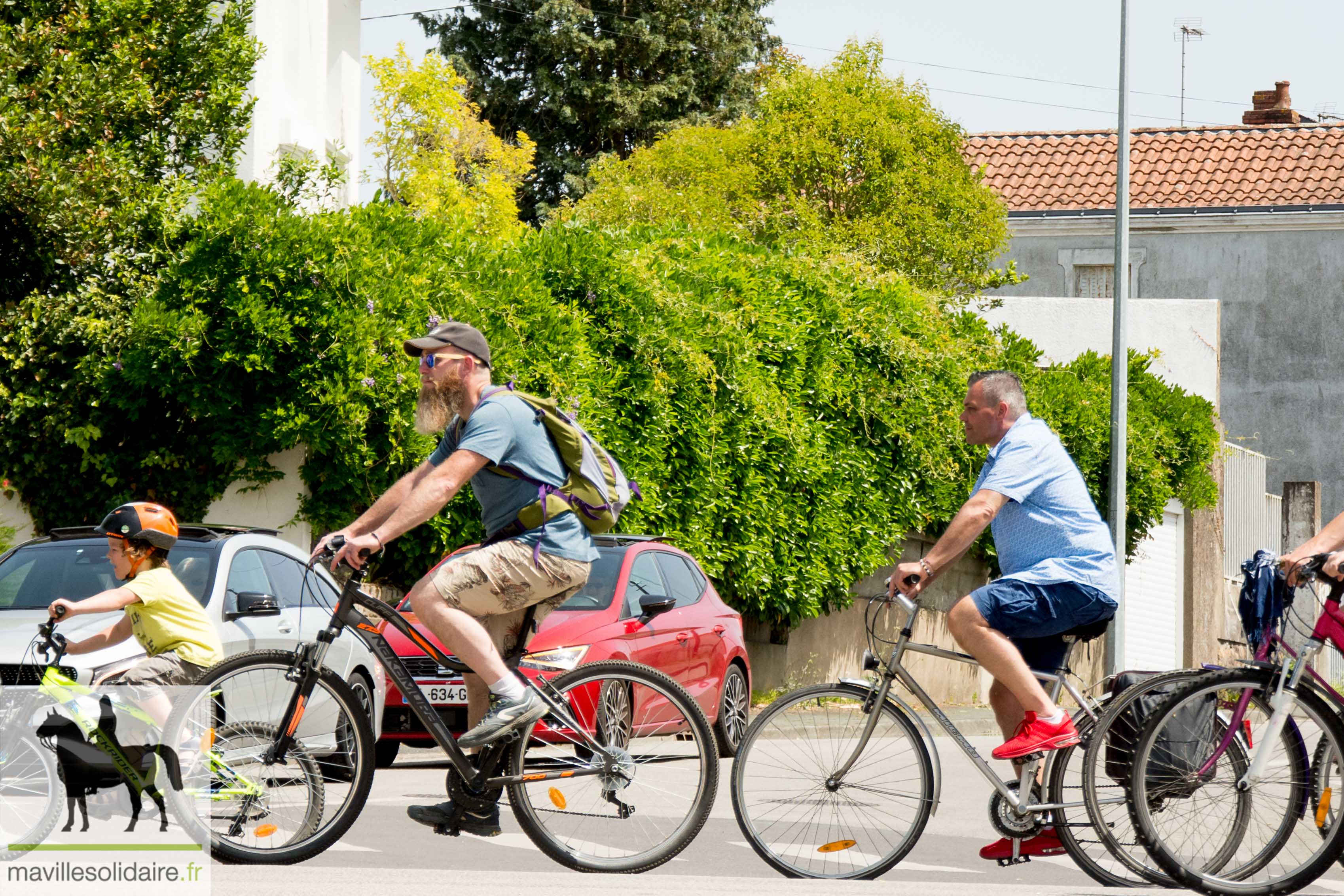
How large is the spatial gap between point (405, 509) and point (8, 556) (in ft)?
16.2

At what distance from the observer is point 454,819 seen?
598 centimetres

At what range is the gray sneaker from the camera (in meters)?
5.97

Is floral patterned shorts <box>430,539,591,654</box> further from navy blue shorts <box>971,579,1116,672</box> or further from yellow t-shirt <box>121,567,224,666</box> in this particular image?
navy blue shorts <box>971,579,1116,672</box>

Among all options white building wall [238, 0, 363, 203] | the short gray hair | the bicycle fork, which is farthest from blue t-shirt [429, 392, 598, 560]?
white building wall [238, 0, 363, 203]

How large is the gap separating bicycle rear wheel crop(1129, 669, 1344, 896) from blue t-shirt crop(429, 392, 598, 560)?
7.19ft

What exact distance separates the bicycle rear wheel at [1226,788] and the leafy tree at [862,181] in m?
20.6

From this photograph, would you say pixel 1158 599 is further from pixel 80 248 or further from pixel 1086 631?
pixel 1086 631

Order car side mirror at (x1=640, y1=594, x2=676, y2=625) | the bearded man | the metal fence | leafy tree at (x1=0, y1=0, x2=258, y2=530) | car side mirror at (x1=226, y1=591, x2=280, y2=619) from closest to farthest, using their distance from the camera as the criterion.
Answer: the bearded man → car side mirror at (x1=226, y1=591, x2=280, y2=619) → car side mirror at (x1=640, y1=594, x2=676, y2=625) → leafy tree at (x1=0, y1=0, x2=258, y2=530) → the metal fence

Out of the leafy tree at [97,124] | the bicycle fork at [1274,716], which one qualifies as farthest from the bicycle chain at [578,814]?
the leafy tree at [97,124]

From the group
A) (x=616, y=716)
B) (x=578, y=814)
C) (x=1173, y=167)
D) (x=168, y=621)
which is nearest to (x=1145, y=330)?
(x=1173, y=167)

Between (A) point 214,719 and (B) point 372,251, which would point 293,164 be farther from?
(A) point 214,719

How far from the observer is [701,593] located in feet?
43.1

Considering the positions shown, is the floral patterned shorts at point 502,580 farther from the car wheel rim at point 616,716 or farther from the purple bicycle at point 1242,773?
the purple bicycle at point 1242,773

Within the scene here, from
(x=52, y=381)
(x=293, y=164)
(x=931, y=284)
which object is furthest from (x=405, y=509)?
(x=931, y=284)
